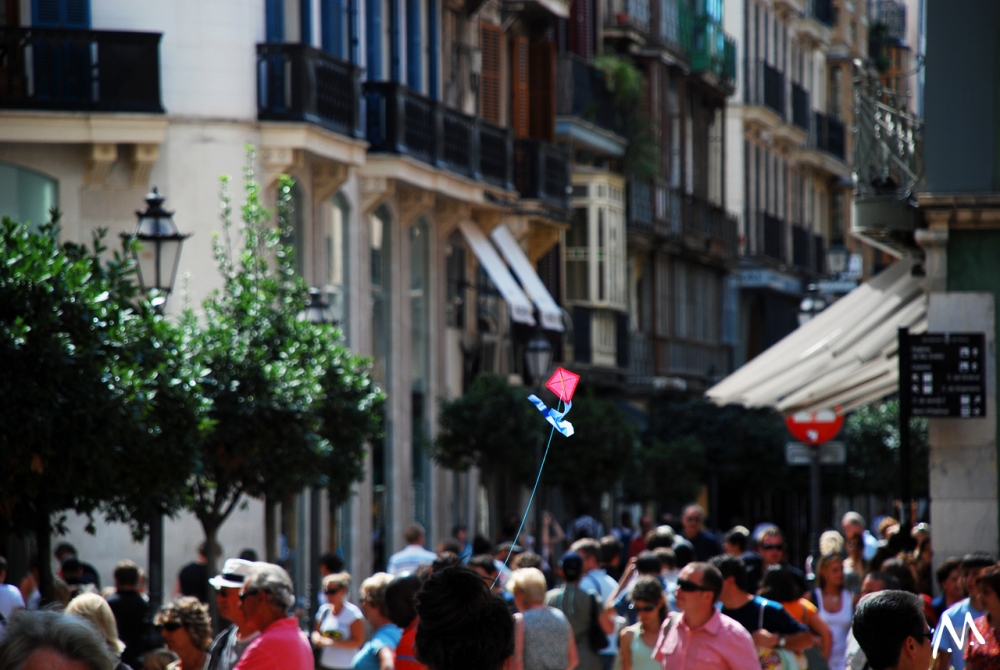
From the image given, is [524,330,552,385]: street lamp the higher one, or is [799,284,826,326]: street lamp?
[799,284,826,326]: street lamp

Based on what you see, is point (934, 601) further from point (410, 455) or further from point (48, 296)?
point (410, 455)

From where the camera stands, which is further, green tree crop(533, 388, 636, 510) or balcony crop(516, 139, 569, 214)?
balcony crop(516, 139, 569, 214)

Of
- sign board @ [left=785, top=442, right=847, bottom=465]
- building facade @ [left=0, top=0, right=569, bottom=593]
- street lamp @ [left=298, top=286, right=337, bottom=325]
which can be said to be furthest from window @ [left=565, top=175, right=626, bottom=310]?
street lamp @ [left=298, top=286, right=337, bottom=325]

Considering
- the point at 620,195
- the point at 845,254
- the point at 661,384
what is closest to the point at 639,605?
the point at 845,254

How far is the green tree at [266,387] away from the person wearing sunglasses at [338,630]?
103 inches

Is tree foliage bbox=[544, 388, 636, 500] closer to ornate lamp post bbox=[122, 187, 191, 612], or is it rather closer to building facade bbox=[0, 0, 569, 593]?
building facade bbox=[0, 0, 569, 593]

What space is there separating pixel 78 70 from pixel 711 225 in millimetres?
28255

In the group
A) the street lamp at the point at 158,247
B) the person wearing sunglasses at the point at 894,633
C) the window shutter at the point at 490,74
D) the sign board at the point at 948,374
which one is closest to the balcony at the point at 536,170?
the window shutter at the point at 490,74

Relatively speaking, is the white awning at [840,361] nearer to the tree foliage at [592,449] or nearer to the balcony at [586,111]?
the tree foliage at [592,449]

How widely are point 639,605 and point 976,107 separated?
578 centimetres

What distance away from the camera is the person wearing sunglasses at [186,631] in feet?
29.3

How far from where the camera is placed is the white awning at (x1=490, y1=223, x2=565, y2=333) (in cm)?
3133

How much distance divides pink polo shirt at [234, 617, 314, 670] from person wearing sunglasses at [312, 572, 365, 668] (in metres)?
5.07

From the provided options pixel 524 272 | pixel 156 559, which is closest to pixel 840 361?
pixel 156 559
